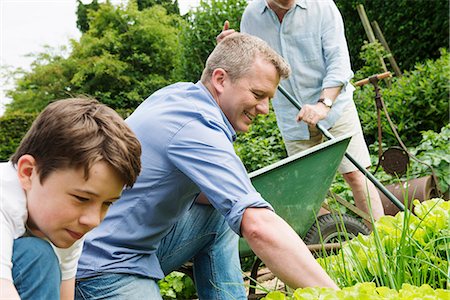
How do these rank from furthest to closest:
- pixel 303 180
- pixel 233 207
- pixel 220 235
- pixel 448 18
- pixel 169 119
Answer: pixel 448 18 < pixel 303 180 < pixel 220 235 < pixel 169 119 < pixel 233 207

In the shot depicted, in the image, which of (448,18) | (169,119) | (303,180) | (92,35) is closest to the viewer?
(169,119)

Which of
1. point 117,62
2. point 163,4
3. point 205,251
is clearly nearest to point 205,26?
point 205,251

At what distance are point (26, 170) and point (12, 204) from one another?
3.3 inches

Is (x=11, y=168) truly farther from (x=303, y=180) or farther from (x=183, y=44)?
(x=183, y=44)

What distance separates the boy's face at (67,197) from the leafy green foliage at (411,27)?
6.64 meters

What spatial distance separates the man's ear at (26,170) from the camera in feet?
4.66

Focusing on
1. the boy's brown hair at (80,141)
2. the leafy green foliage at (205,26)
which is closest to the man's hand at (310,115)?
the boy's brown hair at (80,141)

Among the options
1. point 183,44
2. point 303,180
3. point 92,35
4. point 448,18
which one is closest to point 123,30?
point 92,35

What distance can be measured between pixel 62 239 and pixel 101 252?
1.32 ft

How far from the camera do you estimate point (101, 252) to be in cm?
183

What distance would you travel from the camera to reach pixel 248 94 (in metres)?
2.00

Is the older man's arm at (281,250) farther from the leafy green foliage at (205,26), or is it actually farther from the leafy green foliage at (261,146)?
the leafy green foliage at (205,26)

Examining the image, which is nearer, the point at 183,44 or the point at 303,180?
the point at 303,180

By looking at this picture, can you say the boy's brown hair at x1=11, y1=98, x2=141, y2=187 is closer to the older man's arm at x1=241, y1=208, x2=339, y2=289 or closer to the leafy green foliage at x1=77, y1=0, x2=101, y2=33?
the older man's arm at x1=241, y1=208, x2=339, y2=289
